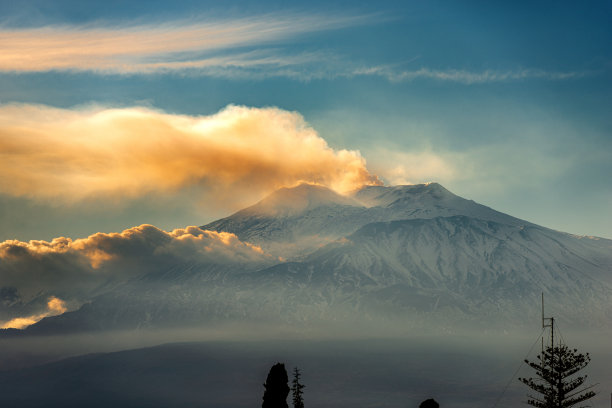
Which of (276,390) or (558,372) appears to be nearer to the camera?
(276,390)

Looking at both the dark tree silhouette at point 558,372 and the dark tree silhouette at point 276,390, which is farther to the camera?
the dark tree silhouette at point 558,372

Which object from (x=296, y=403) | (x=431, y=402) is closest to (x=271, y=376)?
(x=431, y=402)

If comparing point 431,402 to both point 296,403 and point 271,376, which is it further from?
point 296,403

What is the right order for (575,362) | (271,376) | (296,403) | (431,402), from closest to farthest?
1. (431,402)
2. (271,376)
3. (575,362)
4. (296,403)

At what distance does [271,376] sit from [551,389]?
32.0m

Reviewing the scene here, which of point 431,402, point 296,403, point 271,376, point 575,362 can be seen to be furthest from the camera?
point 296,403

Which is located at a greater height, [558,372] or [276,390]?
[558,372]

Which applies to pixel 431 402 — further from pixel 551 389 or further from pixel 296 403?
pixel 296 403

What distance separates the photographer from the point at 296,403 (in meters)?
83.8

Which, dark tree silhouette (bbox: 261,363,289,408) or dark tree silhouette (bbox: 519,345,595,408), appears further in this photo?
dark tree silhouette (bbox: 519,345,595,408)

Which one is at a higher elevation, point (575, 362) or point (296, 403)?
point (575, 362)

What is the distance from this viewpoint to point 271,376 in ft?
198

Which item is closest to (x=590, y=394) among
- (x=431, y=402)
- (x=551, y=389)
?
(x=551, y=389)

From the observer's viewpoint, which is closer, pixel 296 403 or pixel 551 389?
pixel 551 389
